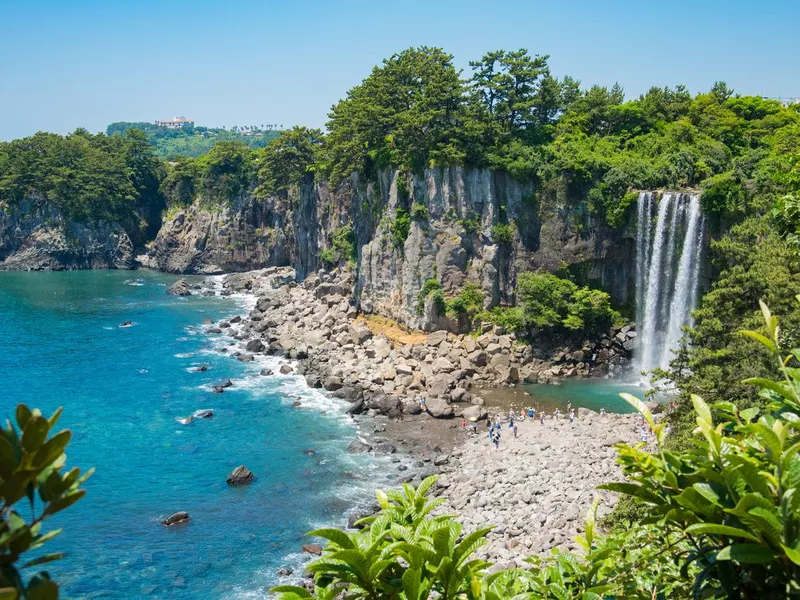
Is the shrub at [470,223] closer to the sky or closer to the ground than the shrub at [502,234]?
closer to the sky

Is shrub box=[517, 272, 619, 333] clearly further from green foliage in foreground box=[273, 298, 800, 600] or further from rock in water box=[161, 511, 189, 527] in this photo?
green foliage in foreground box=[273, 298, 800, 600]

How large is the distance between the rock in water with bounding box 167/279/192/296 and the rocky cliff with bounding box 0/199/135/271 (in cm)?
2342

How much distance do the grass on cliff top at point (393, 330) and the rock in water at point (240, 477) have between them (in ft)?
64.6

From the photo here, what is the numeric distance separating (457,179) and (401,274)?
8554 mm

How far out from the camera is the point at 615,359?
150 feet

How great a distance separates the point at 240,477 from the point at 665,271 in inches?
1172

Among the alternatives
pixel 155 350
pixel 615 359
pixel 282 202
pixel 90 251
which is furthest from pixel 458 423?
pixel 90 251

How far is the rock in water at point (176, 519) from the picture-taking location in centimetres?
2792

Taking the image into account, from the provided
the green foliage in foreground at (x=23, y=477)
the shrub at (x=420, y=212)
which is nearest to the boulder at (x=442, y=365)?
the shrub at (x=420, y=212)

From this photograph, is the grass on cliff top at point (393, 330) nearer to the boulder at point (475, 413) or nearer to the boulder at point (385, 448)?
the boulder at point (475, 413)

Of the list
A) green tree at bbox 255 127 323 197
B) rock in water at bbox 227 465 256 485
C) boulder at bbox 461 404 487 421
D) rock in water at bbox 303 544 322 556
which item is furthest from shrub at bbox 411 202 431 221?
rock in water at bbox 303 544 322 556

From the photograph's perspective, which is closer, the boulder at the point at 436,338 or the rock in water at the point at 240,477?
the rock in water at the point at 240,477

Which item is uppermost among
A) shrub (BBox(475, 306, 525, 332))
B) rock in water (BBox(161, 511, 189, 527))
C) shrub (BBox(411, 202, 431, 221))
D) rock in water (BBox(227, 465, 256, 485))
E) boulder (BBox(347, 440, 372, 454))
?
shrub (BBox(411, 202, 431, 221))

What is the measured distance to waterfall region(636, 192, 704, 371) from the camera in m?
42.9
